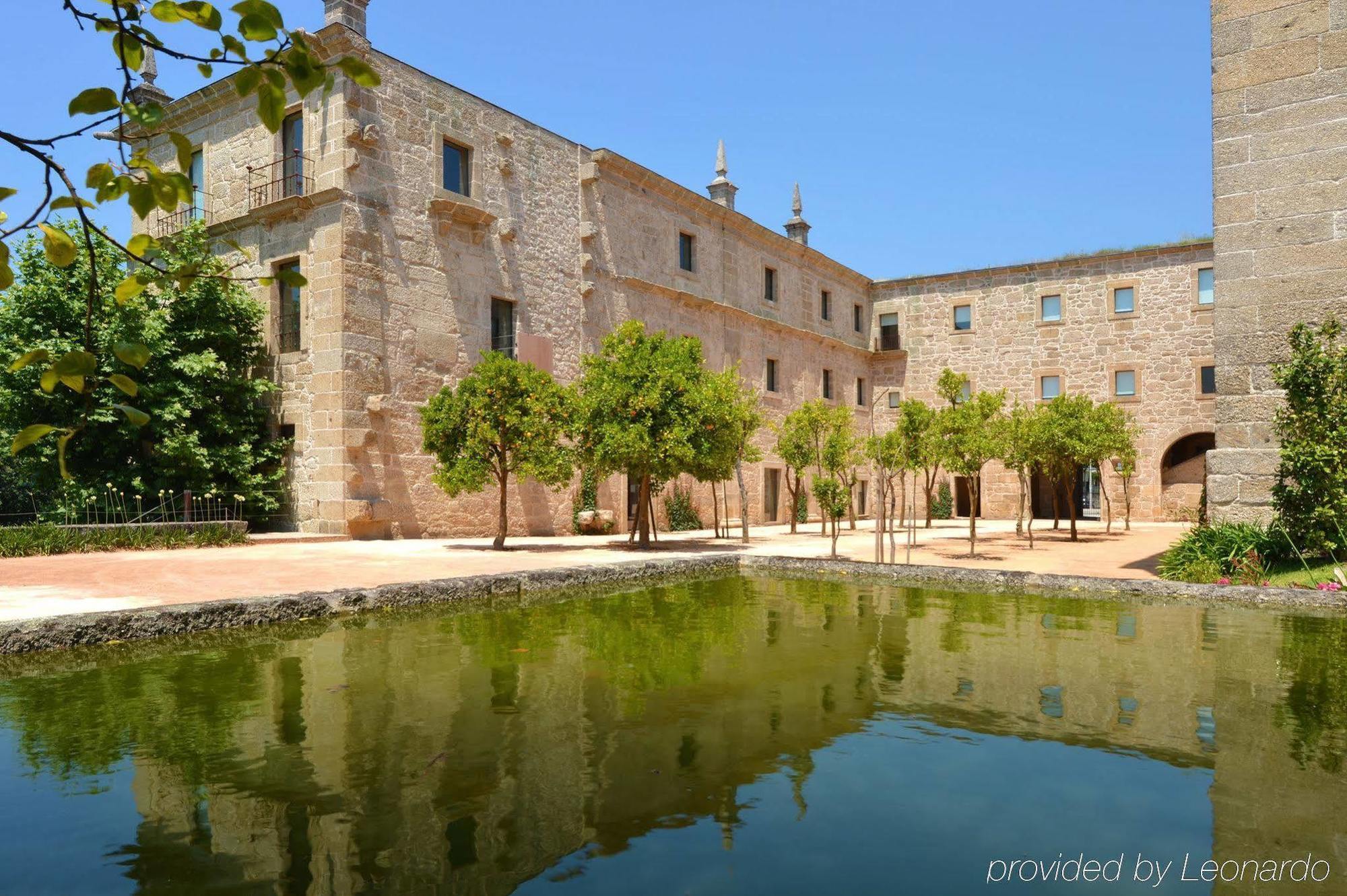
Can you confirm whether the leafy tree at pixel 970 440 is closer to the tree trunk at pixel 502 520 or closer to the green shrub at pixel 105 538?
the tree trunk at pixel 502 520

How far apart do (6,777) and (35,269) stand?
16.2m

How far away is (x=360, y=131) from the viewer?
54.8 feet

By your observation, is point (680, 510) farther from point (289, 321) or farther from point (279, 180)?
point (279, 180)

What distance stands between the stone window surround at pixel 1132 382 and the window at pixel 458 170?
2226 cm

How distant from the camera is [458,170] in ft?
62.5

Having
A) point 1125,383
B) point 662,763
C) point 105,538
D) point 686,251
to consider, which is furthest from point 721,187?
point 662,763

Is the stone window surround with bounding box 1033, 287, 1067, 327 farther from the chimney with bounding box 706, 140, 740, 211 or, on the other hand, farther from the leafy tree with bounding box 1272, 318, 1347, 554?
the leafy tree with bounding box 1272, 318, 1347, 554

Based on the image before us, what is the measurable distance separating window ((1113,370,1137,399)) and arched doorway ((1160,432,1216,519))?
2188 millimetres

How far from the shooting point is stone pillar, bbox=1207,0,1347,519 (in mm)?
10758

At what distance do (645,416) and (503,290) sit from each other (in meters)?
5.89

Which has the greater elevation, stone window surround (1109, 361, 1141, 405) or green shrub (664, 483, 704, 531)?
stone window surround (1109, 361, 1141, 405)

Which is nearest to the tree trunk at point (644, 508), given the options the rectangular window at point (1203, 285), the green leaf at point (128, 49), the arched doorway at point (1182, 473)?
the green leaf at point (128, 49)

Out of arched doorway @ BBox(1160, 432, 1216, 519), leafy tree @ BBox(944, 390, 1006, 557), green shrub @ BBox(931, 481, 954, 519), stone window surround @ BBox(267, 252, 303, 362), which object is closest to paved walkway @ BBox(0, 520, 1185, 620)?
leafy tree @ BBox(944, 390, 1006, 557)

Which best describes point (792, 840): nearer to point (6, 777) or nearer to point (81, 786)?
point (81, 786)
